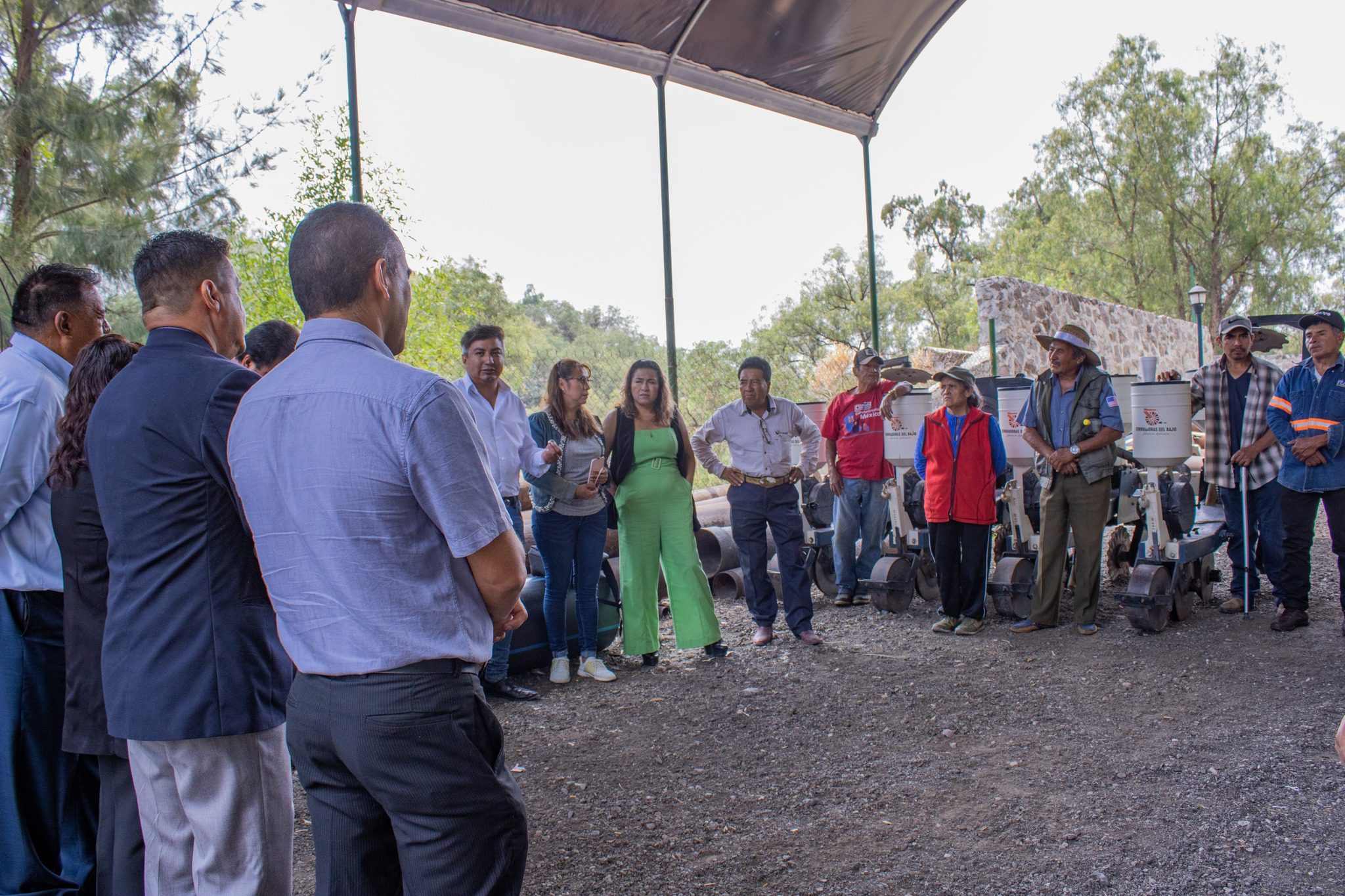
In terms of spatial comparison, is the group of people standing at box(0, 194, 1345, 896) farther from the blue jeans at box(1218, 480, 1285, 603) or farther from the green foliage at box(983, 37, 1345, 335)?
the green foliage at box(983, 37, 1345, 335)

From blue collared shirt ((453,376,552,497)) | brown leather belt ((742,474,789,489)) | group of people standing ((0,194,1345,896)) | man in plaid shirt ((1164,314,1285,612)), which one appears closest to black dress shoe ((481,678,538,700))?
blue collared shirt ((453,376,552,497))

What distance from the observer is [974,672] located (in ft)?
18.5

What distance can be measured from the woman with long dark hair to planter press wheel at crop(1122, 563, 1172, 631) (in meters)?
5.51

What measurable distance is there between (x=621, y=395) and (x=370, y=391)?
172 inches

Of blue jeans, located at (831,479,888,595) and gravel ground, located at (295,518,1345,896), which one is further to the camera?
blue jeans, located at (831,479,888,595)

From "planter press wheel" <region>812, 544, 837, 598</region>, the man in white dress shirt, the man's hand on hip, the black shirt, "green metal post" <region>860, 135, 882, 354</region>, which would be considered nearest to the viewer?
the man's hand on hip

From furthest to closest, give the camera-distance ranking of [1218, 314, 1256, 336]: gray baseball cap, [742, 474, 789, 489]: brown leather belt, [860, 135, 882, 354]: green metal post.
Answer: [860, 135, 882, 354]: green metal post
[1218, 314, 1256, 336]: gray baseball cap
[742, 474, 789, 489]: brown leather belt

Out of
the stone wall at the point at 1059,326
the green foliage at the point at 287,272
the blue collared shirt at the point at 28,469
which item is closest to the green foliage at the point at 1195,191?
the stone wall at the point at 1059,326

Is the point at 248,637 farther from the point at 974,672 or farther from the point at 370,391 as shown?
the point at 974,672

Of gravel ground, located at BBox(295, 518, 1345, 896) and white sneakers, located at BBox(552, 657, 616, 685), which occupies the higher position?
white sneakers, located at BBox(552, 657, 616, 685)

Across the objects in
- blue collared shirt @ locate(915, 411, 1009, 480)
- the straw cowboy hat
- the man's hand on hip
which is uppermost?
the straw cowboy hat

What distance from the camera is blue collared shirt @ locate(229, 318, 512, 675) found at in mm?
1660

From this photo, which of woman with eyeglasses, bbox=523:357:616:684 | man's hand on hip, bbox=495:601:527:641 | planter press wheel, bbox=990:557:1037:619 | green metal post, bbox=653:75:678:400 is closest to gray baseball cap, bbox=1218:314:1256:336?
planter press wheel, bbox=990:557:1037:619

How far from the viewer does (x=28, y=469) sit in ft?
9.12
